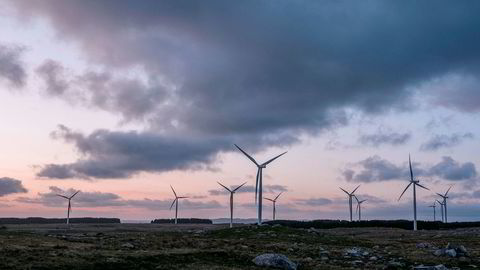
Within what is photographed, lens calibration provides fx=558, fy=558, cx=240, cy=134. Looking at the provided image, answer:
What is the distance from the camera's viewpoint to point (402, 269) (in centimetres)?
3947

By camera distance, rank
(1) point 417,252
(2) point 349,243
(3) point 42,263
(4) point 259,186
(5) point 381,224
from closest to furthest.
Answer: (3) point 42,263 < (1) point 417,252 < (2) point 349,243 < (4) point 259,186 < (5) point 381,224

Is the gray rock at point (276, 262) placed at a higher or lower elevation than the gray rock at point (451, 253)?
lower

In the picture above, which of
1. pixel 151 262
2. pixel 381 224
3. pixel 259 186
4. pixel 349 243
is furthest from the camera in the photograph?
pixel 381 224

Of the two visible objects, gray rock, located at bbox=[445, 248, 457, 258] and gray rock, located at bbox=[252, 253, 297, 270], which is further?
gray rock, located at bbox=[445, 248, 457, 258]

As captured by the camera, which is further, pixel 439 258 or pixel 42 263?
pixel 439 258

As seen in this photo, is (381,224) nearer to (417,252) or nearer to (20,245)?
(417,252)

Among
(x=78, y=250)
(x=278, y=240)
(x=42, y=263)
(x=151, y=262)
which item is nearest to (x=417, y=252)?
(x=278, y=240)

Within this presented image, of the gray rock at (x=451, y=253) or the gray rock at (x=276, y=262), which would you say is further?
the gray rock at (x=451, y=253)

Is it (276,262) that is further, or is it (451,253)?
(451,253)

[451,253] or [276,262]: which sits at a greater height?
[451,253]

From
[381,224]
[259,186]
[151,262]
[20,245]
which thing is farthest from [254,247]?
[381,224]

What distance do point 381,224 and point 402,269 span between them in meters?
121

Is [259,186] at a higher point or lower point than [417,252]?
higher

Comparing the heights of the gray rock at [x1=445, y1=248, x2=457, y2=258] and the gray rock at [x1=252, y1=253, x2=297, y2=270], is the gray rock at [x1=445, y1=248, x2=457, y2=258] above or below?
above
